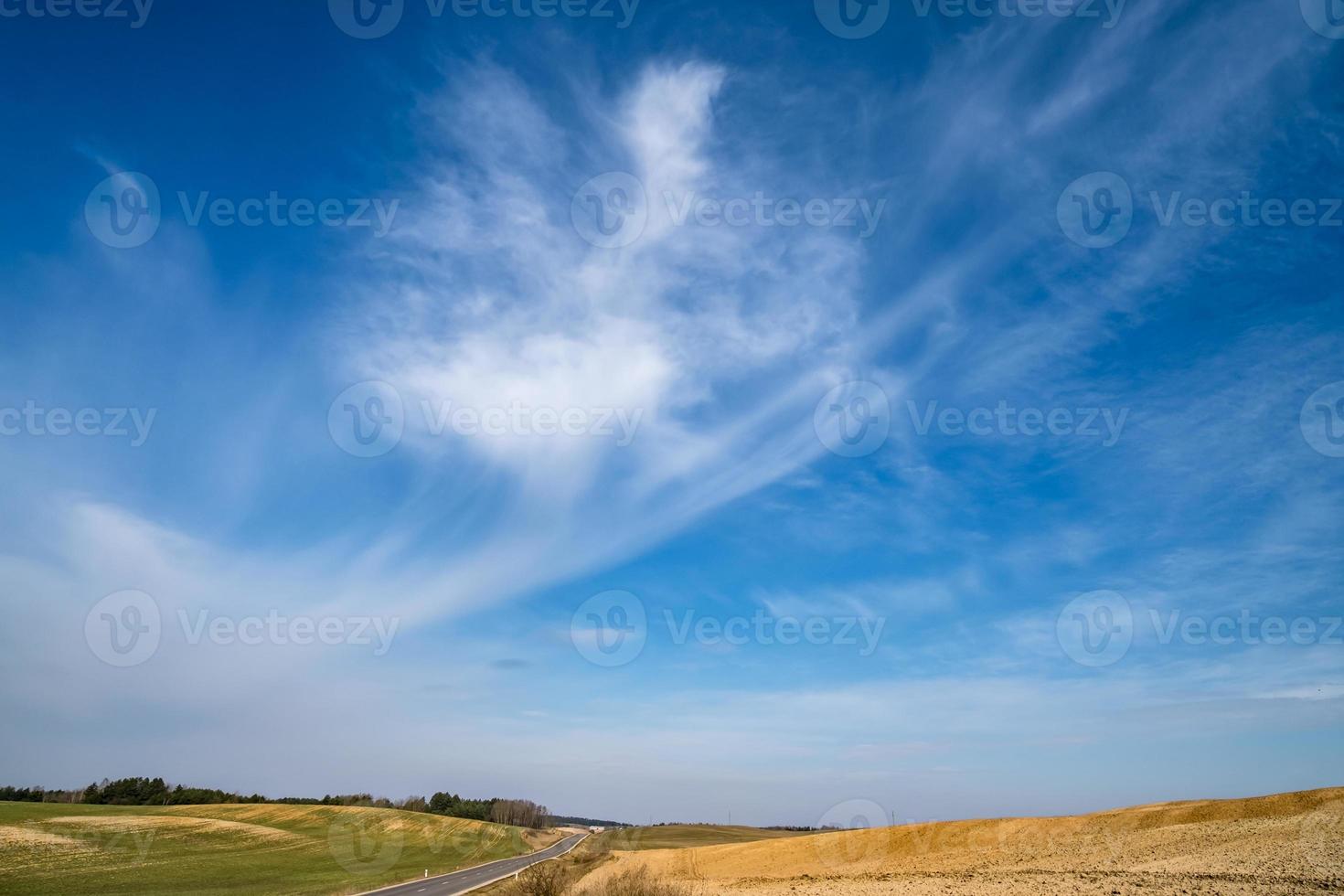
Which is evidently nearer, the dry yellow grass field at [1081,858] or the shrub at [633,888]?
the shrub at [633,888]

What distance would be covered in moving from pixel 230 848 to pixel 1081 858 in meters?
82.2

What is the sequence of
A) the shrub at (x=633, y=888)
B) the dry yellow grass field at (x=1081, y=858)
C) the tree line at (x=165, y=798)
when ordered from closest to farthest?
1. the shrub at (x=633, y=888)
2. the dry yellow grass field at (x=1081, y=858)
3. the tree line at (x=165, y=798)

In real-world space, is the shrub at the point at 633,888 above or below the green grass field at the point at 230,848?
above

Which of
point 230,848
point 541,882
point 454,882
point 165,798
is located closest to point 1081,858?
point 541,882

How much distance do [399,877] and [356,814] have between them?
254ft

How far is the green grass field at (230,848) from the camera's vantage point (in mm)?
49656

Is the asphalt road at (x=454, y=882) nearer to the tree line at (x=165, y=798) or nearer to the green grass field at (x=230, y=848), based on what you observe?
the green grass field at (x=230, y=848)

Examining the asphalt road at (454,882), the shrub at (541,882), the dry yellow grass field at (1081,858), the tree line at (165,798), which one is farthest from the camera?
the tree line at (165,798)

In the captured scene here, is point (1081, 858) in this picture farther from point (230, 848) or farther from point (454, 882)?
point (230, 848)

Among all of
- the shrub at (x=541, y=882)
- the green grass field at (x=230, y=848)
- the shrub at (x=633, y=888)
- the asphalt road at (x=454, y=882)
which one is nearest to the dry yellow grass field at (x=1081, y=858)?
the shrub at (x=541, y=882)

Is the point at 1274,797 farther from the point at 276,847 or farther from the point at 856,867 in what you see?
the point at 276,847

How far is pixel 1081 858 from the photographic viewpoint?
1630 inches

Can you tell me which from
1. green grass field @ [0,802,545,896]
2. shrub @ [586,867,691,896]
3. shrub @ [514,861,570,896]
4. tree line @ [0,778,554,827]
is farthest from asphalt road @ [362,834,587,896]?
tree line @ [0,778,554,827]

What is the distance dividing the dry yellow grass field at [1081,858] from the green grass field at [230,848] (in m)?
28.3
